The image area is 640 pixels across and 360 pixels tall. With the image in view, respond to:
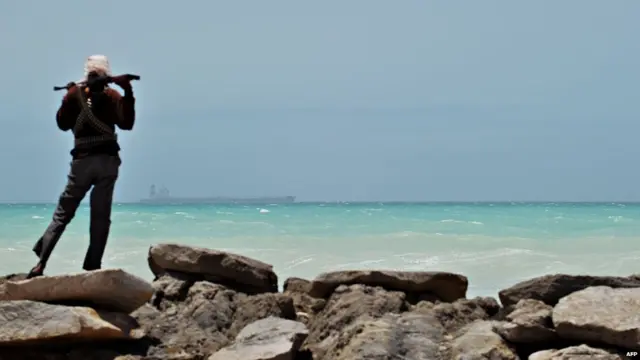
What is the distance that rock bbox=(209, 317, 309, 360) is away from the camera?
226 inches

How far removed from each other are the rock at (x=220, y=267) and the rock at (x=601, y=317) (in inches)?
103

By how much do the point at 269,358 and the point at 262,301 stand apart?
1332mm

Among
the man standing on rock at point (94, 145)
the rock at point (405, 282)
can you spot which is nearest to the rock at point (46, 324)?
the man standing on rock at point (94, 145)

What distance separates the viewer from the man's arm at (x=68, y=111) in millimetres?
6828

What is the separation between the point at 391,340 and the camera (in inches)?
230

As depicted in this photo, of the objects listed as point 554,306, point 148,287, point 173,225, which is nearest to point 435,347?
point 554,306

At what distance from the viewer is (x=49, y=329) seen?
19.3 ft

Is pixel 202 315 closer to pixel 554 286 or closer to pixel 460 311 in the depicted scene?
pixel 460 311

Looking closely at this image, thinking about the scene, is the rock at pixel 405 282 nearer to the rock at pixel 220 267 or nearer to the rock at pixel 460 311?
the rock at pixel 460 311

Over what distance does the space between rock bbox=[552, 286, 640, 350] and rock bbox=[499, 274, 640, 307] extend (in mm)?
462

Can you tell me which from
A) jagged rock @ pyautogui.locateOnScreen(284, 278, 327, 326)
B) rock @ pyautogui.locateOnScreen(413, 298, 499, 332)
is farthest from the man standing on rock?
rock @ pyautogui.locateOnScreen(413, 298, 499, 332)

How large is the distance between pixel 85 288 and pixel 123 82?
1.62 m

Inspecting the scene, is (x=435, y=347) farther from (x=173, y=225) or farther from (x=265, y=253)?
(x=173, y=225)

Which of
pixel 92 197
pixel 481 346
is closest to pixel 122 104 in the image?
pixel 92 197
